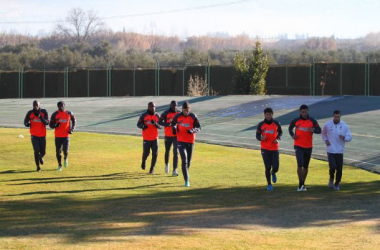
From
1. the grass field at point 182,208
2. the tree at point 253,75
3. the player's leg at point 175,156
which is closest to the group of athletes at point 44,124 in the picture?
the grass field at point 182,208

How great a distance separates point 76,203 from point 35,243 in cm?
389

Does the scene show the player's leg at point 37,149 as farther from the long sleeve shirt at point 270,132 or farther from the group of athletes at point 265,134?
the long sleeve shirt at point 270,132

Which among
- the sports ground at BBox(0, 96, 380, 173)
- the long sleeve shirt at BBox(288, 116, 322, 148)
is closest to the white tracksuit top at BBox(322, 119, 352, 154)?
the long sleeve shirt at BBox(288, 116, 322, 148)

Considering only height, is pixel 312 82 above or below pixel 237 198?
above

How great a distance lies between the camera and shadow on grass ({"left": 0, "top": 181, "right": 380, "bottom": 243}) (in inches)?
498

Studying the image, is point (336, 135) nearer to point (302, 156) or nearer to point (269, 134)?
point (302, 156)

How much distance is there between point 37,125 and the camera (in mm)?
20625

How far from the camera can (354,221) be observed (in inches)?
531

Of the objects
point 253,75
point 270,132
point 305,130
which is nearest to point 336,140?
point 305,130

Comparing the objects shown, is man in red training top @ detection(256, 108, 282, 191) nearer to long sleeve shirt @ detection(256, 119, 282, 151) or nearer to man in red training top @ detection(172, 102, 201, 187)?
long sleeve shirt @ detection(256, 119, 282, 151)

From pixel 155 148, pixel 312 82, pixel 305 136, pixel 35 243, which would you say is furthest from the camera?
pixel 312 82

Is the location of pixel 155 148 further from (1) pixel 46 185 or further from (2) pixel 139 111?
(2) pixel 139 111

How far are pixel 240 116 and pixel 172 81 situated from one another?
79.9 feet

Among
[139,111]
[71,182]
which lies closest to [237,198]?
[71,182]
